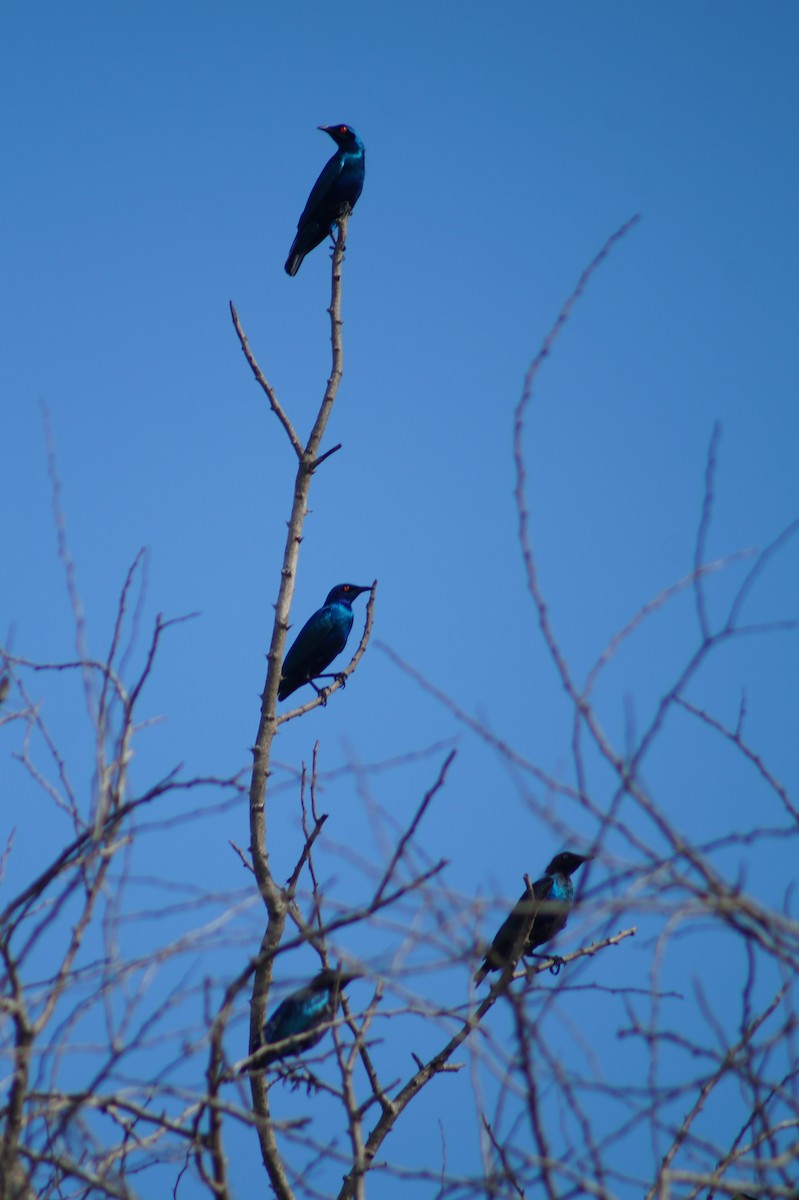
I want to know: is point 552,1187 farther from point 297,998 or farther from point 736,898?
point 297,998

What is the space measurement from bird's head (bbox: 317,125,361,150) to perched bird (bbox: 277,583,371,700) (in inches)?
138

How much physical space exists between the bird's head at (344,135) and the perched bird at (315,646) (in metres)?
3.51

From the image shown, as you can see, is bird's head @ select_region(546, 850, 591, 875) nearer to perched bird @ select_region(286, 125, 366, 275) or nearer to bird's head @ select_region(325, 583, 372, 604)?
bird's head @ select_region(325, 583, 372, 604)

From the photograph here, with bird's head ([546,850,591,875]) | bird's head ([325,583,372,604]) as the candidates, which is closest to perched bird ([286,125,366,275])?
bird's head ([325,583,372,604])

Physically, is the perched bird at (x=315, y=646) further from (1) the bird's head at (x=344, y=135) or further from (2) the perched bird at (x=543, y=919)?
(1) the bird's head at (x=344, y=135)

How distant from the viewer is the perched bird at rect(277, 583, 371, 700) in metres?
7.71

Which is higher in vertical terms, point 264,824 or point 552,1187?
point 264,824

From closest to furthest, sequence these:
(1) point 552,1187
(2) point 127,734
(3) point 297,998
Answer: (1) point 552,1187
(2) point 127,734
(3) point 297,998

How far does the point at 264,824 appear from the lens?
13.2ft

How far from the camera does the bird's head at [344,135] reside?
8672 mm

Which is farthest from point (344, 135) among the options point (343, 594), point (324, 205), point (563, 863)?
point (563, 863)

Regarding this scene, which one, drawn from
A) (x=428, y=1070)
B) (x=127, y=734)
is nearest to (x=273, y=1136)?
(x=428, y=1070)

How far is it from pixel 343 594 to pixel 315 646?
0.62 metres

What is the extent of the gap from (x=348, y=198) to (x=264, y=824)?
5.56 m
